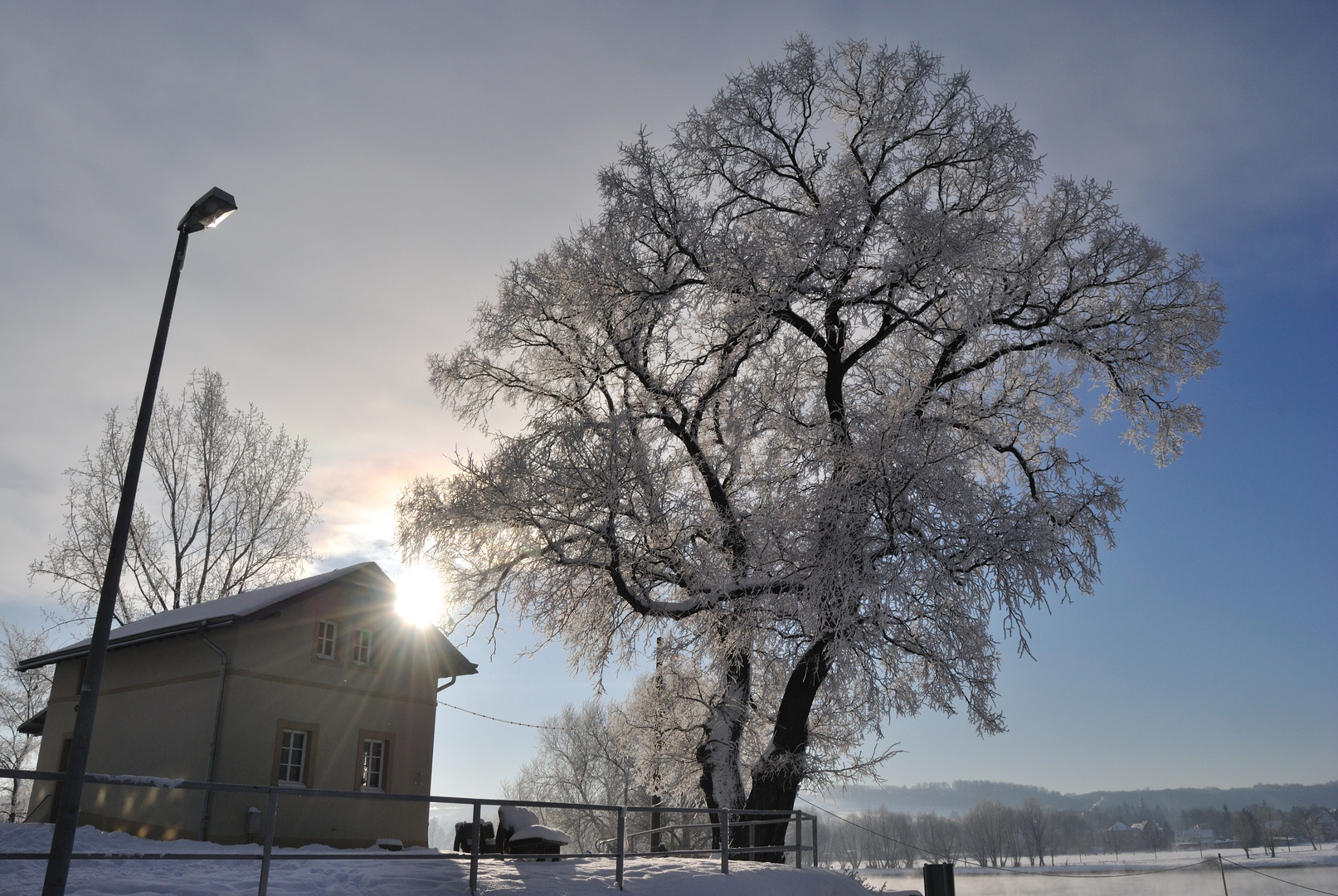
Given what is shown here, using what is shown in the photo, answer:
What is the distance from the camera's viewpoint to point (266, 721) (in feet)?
60.5

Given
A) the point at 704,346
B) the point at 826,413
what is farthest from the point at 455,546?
the point at 826,413

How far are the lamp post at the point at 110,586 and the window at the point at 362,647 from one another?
46.4 feet

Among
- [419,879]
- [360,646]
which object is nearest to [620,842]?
[419,879]

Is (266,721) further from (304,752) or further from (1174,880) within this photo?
(1174,880)

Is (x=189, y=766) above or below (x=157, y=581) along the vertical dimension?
below

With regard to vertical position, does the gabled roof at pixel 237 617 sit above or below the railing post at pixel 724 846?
above

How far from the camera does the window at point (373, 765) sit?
809 inches

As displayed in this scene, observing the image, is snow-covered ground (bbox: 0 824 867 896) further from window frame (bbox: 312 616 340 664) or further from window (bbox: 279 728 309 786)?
window frame (bbox: 312 616 340 664)

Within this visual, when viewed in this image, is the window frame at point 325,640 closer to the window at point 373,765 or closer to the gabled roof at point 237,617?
the gabled roof at point 237,617

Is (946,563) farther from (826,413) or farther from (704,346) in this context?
(704,346)

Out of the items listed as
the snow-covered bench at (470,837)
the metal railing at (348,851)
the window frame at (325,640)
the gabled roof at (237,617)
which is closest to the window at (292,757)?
the window frame at (325,640)

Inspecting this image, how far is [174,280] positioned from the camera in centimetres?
834

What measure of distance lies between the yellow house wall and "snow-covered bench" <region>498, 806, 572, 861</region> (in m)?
2.75

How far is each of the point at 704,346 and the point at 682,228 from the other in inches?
A: 92.4
